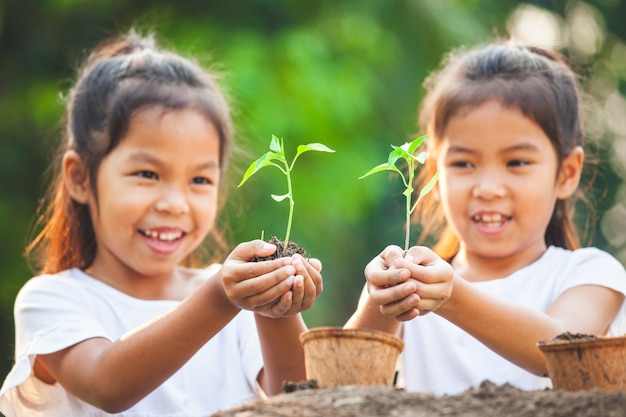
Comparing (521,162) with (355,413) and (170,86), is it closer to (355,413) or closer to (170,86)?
(170,86)

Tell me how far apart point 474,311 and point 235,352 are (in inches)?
52.0

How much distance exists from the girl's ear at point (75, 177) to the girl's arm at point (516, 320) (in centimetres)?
178

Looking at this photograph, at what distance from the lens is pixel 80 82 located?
4.64 metres

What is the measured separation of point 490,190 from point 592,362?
1.34 meters

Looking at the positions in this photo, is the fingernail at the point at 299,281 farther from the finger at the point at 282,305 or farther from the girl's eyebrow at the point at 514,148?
the girl's eyebrow at the point at 514,148

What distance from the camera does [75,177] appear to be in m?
4.48

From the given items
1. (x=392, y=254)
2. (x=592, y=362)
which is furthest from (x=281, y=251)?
(x=592, y=362)

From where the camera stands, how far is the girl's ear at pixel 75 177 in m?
4.46

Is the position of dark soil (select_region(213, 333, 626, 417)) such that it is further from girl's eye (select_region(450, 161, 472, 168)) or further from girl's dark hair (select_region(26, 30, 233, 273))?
girl's dark hair (select_region(26, 30, 233, 273))

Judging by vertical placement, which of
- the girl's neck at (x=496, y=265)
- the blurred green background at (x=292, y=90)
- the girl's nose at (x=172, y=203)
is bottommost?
the girl's neck at (x=496, y=265)

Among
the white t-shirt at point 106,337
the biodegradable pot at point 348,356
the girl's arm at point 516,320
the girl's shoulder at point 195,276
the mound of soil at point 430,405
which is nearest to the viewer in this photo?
the mound of soil at point 430,405

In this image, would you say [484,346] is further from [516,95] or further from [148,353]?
[148,353]

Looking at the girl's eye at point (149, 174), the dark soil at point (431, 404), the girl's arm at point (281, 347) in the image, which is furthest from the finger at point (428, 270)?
the girl's eye at point (149, 174)

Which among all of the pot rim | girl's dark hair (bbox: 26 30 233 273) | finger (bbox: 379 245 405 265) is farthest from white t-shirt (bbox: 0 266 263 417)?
the pot rim
